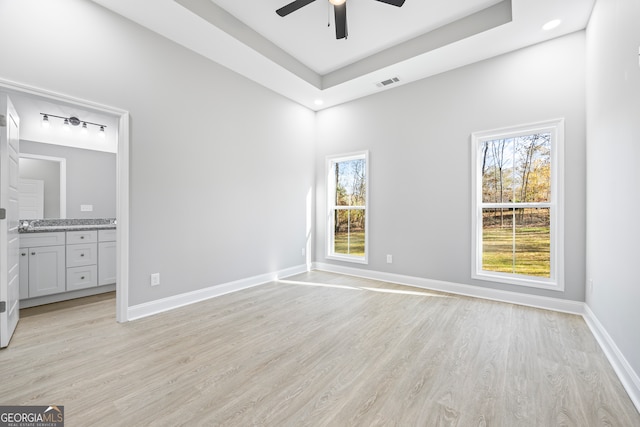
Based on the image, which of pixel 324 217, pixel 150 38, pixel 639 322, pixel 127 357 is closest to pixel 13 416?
pixel 127 357

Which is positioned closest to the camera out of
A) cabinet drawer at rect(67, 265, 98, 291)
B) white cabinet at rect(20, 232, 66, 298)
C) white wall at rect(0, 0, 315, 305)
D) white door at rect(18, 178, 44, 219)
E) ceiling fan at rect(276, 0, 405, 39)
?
white wall at rect(0, 0, 315, 305)

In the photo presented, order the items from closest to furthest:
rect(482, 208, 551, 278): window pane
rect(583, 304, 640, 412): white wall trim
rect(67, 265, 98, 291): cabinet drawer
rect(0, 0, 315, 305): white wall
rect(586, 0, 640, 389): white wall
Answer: rect(583, 304, 640, 412): white wall trim → rect(586, 0, 640, 389): white wall → rect(0, 0, 315, 305): white wall → rect(482, 208, 551, 278): window pane → rect(67, 265, 98, 291): cabinet drawer

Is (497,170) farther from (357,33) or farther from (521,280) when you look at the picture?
(357,33)

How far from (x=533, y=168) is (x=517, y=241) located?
2.95ft

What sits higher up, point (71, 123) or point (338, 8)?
point (338, 8)

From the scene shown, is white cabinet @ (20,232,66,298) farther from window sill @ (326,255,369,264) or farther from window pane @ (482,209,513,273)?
window pane @ (482,209,513,273)

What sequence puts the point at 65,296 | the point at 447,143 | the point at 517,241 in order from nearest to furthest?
1. the point at 517,241
2. the point at 65,296
3. the point at 447,143

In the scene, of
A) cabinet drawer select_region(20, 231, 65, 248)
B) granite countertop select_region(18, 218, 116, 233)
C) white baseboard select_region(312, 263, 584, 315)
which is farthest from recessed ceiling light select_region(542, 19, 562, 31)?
cabinet drawer select_region(20, 231, 65, 248)

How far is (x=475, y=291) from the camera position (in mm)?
3496

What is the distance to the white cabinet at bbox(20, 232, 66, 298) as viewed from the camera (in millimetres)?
3131

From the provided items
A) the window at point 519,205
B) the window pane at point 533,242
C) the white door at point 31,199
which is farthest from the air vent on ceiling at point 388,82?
the white door at point 31,199

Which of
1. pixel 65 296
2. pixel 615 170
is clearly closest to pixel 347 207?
pixel 615 170

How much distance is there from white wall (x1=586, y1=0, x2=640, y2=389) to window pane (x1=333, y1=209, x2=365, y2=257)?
112 inches

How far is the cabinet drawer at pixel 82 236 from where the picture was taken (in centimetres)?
351
